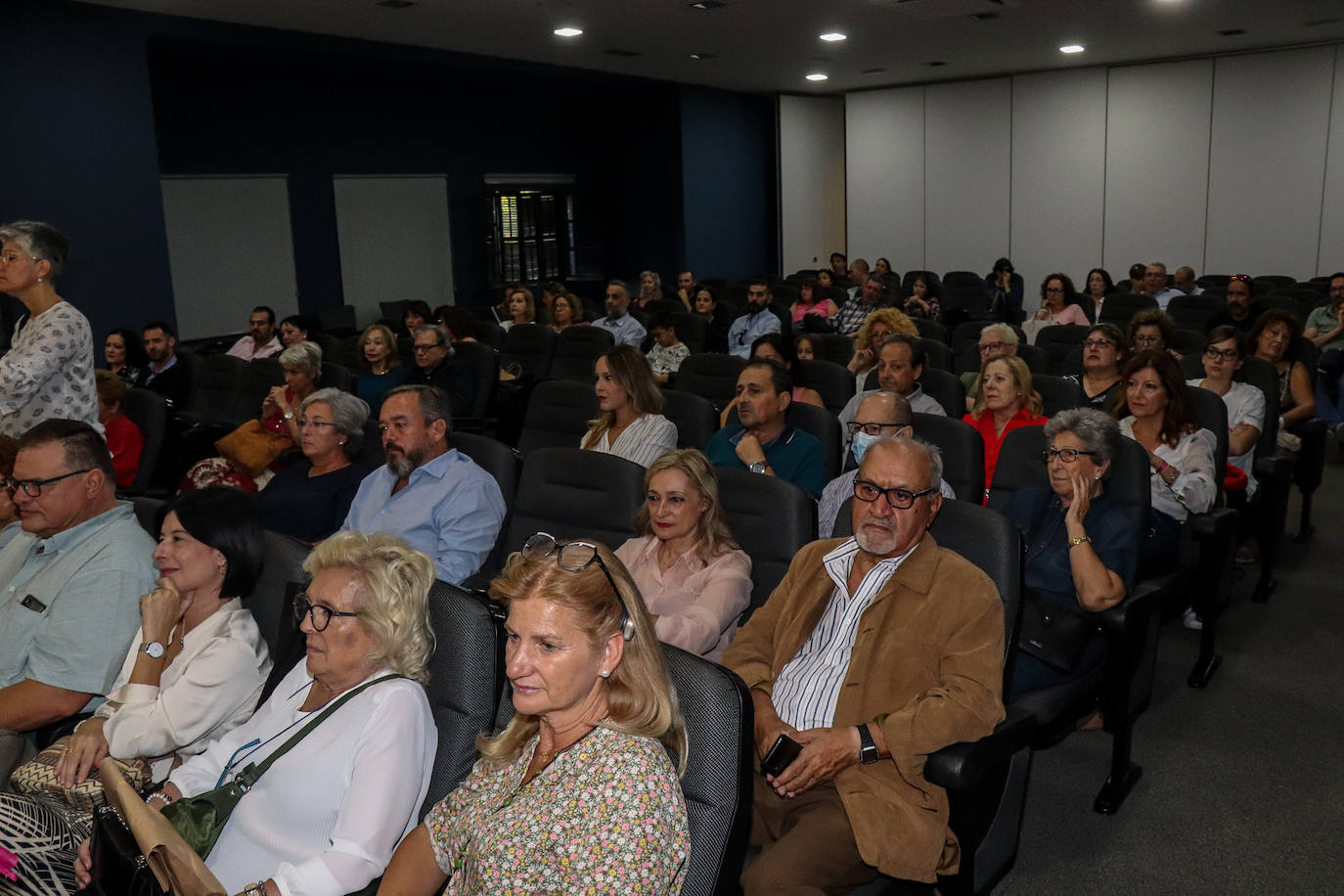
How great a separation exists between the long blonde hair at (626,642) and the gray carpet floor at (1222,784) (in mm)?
1397

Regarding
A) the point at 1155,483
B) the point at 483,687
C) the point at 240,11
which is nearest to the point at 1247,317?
the point at 1155,483

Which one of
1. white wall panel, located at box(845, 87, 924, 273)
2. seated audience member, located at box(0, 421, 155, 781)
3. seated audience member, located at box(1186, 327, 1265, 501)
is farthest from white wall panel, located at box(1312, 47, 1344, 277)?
seated audience member, located at box(0, 421, 155, 781)

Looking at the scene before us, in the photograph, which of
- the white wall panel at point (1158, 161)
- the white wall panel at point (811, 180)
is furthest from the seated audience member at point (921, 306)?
the white wall panel at point (811, 180)

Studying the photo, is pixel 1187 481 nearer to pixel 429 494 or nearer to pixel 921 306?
pixel 429 494

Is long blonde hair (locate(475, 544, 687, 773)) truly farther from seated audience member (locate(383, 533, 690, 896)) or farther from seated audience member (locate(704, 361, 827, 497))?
seated audience member (locate(704, 361, 827, 497))

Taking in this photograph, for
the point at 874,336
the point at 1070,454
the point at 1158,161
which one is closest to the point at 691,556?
the point at 1070,454

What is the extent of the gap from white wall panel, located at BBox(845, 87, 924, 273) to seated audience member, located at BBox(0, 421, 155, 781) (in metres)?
12.7

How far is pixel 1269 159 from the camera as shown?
11648 mm

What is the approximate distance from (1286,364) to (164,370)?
6.47 m

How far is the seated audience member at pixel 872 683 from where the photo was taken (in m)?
1.97

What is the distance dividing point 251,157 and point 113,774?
956 centimetres

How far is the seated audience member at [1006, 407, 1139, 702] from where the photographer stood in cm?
259

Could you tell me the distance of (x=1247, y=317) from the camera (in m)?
7.20

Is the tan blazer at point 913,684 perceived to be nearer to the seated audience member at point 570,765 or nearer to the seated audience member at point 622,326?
the seated audience member at point 570,765
